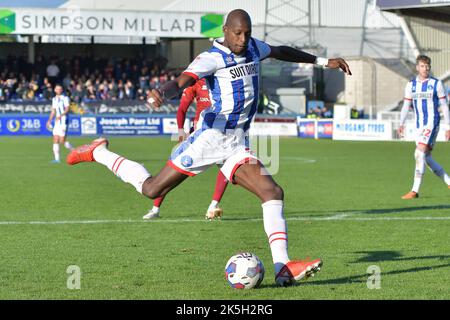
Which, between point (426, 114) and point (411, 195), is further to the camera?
point (426, 114)

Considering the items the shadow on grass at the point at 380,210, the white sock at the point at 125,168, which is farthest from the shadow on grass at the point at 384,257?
the shadow on grass at the point at 380,210

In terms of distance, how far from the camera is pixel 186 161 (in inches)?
361

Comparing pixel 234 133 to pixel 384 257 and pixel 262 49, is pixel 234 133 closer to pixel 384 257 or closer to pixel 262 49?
pixel 262 49

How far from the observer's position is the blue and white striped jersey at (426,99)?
18328mm

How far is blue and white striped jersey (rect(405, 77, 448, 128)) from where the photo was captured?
18328 millimetres

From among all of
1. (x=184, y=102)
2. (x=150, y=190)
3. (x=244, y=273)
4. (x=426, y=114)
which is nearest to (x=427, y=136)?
(x=426, y=114)

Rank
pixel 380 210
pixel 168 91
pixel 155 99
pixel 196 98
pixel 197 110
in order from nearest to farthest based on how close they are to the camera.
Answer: pixel 155 99, pixel 168 91, pixel 197 110, pixel 196 98, pixel 380 210

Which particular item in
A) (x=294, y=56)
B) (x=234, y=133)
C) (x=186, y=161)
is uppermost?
(x=294, y=56)

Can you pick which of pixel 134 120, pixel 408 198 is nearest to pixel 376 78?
pixel 134 120

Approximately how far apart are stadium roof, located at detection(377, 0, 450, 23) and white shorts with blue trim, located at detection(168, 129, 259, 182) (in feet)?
141

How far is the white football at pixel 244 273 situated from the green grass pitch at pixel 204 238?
0.08 metres

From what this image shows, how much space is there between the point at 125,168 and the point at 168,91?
6.40 feet

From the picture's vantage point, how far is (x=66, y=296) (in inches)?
313

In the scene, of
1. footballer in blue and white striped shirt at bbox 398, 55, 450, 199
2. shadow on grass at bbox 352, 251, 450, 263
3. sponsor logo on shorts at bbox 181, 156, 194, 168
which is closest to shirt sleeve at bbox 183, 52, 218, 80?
sponsor logo on shorts at bbox 181, 156, 194, 168
